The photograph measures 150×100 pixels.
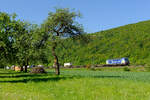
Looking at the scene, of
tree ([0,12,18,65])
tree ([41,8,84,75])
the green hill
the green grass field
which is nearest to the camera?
the green grass field

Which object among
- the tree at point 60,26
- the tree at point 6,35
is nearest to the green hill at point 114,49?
the tree at point 60,26

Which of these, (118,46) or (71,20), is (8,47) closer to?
(71,20)

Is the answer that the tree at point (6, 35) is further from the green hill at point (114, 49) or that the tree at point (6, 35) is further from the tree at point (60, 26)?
the green hill at point (114, 49)

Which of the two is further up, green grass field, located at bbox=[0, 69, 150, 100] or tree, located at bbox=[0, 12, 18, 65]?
tree, located at bbox=[0, 12, 18, 65]

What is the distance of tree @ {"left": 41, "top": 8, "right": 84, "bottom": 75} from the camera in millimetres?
26781

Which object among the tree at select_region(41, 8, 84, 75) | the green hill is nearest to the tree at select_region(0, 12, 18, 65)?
the tree at select_region(41, 8, 84, 75)

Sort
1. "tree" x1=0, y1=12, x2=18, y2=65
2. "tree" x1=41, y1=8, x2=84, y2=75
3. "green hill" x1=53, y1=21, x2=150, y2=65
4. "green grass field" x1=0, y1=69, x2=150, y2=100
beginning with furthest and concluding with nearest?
"green hill" x1=53, y1=21, x2=150, y2=65, "tree" x1=41, y1=8, x2=84, y2=75, "tree" x1=0, y1=12, x2=18, y2=65, "green grass field" x1=0, y1=69, x2=150, y2=100

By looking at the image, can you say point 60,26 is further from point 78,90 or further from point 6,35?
point 78,90

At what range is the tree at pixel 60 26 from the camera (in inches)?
1054

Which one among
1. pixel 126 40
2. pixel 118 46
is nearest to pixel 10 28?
pixel 118 46

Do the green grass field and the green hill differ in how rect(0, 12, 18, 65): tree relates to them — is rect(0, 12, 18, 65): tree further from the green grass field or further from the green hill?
the green hill

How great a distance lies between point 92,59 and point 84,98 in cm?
9080

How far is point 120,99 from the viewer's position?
332 inches

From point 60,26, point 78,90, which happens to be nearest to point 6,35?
point 60,26
